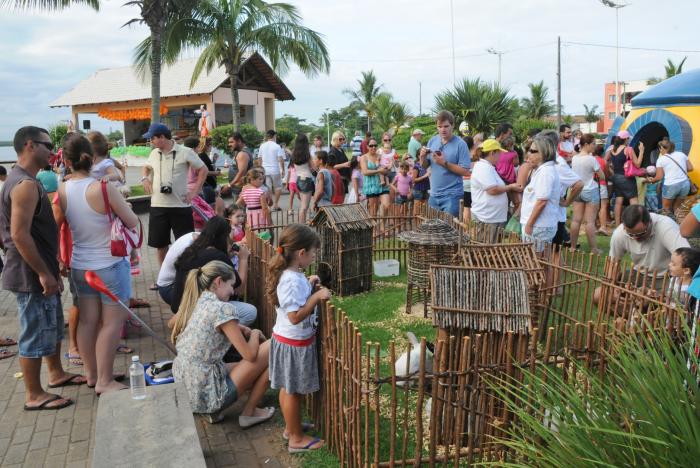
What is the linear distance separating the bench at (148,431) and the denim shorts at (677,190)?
31.2ft

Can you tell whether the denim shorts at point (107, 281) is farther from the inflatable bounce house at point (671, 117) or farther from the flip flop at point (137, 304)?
the inflatable bounce house at point (671, 117)

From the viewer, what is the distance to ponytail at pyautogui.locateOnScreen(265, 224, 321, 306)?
3.78 meters

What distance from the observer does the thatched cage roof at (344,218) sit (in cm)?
704

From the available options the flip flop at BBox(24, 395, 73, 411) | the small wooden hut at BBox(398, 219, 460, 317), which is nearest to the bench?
the flip flop at BBox(24, 395, 73, 411)

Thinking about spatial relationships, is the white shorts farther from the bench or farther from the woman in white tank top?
the bench

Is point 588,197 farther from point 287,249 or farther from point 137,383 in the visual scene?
point 137,383

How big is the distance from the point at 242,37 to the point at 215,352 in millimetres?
17929

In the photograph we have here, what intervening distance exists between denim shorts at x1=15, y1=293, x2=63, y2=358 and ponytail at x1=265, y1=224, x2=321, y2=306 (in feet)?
5.55

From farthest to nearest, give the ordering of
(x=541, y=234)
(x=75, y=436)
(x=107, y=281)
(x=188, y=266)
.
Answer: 1. (x=541, y=234)
2. (x=188, y=266)
3. (x=107, y=281)
4. (x=75, y=436)

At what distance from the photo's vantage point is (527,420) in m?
2.37

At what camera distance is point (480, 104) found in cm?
2047

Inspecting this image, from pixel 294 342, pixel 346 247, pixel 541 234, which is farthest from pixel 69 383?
pixel 541 234

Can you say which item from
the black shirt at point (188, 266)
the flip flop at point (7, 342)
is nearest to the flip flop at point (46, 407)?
the black shirt at point (188, 266)

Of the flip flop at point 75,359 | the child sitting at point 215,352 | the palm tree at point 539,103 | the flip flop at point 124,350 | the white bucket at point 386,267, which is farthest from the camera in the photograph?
the palm tree at point 539,103
